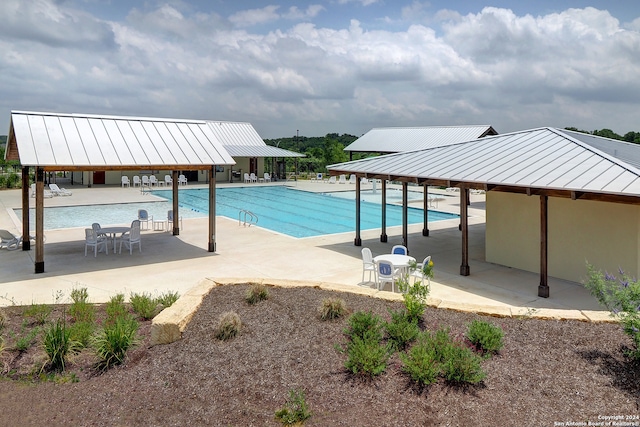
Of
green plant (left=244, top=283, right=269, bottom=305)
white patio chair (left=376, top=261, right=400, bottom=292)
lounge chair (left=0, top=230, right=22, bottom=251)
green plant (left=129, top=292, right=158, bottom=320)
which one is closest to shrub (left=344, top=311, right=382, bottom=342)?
green plant (left=244, top=283, right=269, bottom=305)

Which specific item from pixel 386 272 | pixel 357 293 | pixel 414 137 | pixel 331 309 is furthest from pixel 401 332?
pixel 414 137

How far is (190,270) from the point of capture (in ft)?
35.4

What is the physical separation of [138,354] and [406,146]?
32.8 meters

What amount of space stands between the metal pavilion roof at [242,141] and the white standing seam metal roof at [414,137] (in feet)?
20.8

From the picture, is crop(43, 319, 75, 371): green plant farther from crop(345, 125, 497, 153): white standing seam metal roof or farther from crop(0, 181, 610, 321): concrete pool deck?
crop(345, 125, 497, 153): white standing seam metal roof

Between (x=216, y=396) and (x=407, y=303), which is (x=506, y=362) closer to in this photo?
(x=407, y=303)

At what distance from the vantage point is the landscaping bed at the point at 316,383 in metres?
4.33

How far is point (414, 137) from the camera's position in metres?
37.5

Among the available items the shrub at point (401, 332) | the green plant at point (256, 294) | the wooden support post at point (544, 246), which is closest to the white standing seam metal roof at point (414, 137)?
the wooden support post at point (544, 246)

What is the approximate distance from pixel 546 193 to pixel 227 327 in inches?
247

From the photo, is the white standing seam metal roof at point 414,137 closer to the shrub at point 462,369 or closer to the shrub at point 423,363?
the shrub at point 423,363

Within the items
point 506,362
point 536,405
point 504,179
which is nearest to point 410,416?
point 536,405

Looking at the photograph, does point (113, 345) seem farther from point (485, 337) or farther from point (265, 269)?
point (265, 269)

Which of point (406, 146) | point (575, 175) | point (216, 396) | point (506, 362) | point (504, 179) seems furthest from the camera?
point (406, 146)
